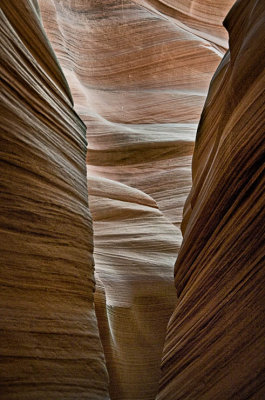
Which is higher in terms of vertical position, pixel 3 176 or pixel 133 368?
pixel 3 176

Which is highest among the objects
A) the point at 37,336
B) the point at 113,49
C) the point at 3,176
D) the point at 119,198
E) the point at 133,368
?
the point at 3,176

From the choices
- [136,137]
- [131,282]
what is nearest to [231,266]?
[131,282]

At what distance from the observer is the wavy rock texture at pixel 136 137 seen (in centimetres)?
577

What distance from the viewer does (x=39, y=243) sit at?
3033 millimetres

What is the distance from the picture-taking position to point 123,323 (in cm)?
572

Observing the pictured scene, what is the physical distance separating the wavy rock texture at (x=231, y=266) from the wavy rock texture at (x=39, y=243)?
561 mm

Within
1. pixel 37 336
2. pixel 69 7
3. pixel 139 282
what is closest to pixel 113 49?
pixel 69 7

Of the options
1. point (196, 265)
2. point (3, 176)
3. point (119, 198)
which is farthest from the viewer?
point (119, 198)

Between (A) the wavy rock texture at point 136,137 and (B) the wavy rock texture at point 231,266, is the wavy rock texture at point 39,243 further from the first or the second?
(A) the wavy rock texture at point 136,137

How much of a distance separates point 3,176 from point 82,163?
1.07 meters

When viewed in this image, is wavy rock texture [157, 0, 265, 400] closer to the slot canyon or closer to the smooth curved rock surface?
the slot canyon

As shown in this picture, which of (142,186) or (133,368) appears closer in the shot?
(133,368)

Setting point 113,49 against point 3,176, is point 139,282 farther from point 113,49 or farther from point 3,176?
point 113,49

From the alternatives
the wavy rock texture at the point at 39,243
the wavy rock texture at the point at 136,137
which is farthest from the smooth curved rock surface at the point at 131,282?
the wavy rock texture at the point at 39,243
